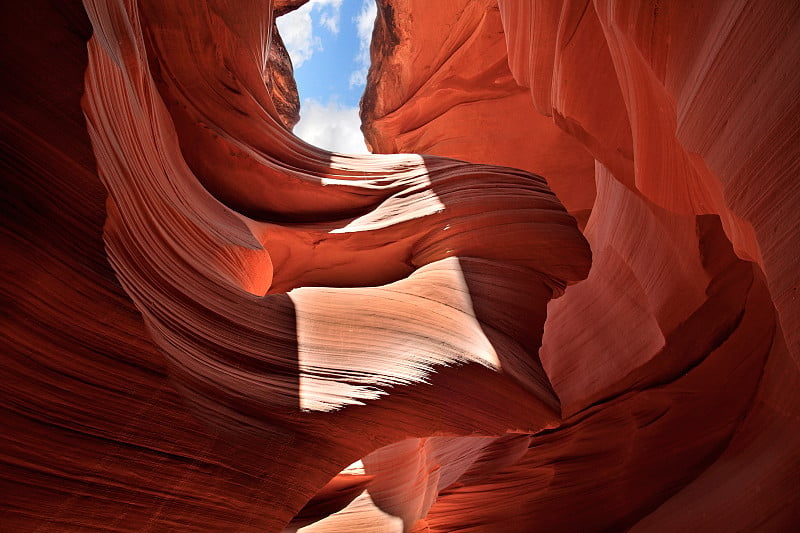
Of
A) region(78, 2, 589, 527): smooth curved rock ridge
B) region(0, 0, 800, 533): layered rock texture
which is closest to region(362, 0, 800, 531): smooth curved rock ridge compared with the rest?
region(0, 0, 800, 533): layered rock texture

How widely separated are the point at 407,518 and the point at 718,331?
9.07 feet

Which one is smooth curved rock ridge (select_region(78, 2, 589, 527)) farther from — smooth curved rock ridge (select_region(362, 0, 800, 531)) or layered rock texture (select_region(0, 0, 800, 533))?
smooth curved rock ridge (select_region(362, 0, 800, 531))

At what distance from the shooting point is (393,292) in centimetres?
305

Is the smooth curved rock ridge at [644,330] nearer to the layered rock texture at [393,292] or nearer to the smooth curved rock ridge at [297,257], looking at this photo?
the layered rock texture at [393,292]

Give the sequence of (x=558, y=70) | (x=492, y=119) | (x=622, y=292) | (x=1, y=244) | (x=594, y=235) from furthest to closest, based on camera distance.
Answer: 1. (x=492, y=119)
2. (x=594, y=235)
3. (x=622, y=292)
4. (x=558, y=70)
5. (x=1, y=244)

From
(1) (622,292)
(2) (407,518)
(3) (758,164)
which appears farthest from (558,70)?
(2) (407,518)

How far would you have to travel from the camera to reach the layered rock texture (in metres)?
1.52

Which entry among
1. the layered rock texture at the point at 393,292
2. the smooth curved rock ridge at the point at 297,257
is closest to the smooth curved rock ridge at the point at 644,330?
the layered rock texture at the point at 393,292

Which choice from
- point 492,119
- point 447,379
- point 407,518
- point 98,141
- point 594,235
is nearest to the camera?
point 98,141

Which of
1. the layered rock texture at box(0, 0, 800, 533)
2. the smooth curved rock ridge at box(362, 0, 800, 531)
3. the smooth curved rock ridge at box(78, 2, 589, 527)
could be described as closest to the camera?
the layered rock texture at box(0, 0, 800, 533)

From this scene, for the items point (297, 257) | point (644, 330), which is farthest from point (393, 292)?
point (644, 330)

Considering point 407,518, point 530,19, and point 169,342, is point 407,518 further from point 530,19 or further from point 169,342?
point 530,19

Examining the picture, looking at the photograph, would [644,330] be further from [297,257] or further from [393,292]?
[297,257]

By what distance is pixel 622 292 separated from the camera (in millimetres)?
5105
